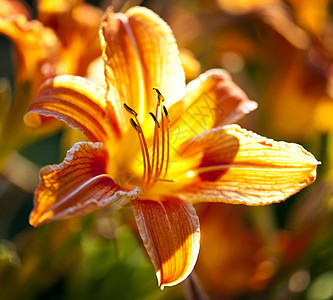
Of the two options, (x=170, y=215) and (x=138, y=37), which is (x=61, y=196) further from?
(x=138, y=37)

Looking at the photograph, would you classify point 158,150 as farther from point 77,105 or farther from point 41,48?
point 41,48

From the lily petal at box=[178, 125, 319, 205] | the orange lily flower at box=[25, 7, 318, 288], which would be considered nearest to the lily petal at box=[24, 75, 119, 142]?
the orange lily flower at box=[25, 7, 318, 288]

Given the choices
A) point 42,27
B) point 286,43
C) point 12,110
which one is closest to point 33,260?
point 12,110

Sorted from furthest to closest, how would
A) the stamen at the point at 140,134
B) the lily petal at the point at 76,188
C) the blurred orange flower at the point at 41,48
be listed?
the blurred orange flower at the point at 41,48, the stamen at the point at 140,134, the lily petal at the point at 76,188

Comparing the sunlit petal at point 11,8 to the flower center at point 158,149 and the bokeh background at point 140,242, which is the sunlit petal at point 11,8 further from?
the flower center at point 158,149

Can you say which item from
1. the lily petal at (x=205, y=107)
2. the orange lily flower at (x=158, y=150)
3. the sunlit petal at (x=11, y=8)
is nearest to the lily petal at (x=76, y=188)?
the orange lily flower at (x=158, y=150)

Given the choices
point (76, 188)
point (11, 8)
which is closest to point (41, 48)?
point (11, 8)
